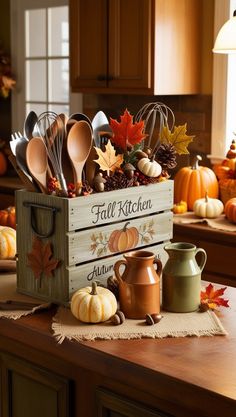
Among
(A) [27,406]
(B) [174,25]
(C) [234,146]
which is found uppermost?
(B) [174,25]

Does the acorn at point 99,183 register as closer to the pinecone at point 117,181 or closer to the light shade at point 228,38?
the pinecone at point 117,181

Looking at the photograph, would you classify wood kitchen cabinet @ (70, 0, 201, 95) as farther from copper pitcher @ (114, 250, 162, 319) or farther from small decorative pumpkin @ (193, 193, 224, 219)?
copper pitcher @ (114, 250, 162, 319)

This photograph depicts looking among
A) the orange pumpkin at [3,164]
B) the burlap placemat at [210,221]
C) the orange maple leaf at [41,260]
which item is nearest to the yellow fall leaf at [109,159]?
the orange maple leaf at [41,260]

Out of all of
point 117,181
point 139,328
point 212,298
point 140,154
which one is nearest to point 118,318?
point 139,328

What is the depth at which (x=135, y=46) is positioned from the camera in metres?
3.93

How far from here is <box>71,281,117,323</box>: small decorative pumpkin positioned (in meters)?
1.81

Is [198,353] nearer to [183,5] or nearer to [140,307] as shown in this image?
[140,307]

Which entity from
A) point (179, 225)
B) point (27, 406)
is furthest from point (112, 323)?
point (179, 225)

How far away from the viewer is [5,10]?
17.4 feet

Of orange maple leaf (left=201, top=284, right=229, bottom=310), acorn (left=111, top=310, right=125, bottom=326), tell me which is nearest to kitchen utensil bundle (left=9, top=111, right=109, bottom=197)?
acorn (left=111, top=310, right=125, bottom=326)

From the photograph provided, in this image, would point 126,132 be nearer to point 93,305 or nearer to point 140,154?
point 140,154

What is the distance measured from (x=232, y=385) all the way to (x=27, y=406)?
2.33ft

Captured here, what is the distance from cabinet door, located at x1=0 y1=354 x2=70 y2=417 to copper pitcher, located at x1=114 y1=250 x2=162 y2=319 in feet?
0.85

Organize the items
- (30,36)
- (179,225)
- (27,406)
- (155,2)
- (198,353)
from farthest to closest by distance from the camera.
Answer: (30,36)
(155,2)
(179,225)
(27,406)
(198,353)
